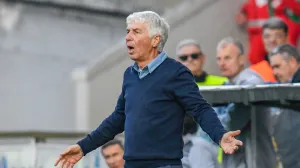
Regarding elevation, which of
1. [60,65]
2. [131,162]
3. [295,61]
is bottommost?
[131,162]

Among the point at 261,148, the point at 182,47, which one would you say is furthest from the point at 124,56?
the point at 261,148

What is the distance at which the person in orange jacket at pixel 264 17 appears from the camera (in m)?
13.4

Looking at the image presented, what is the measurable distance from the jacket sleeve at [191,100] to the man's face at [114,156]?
2658 millimetres

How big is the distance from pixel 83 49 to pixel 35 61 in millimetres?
997

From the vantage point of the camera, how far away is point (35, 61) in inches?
653

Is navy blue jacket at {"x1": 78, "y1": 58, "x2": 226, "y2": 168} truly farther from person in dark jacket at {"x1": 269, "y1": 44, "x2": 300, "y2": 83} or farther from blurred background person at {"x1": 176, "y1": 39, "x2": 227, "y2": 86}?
blurred background person at {"x1": 176, "y1": 39, "x2": 227, "y2": 86}

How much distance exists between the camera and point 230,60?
9547mm

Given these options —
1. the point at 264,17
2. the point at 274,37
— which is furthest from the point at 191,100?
the point at 264,17

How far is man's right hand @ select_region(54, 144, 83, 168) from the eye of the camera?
6734mm

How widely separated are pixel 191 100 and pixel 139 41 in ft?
1.59

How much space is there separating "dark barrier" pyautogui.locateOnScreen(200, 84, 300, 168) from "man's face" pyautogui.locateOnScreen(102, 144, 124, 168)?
4.05ft

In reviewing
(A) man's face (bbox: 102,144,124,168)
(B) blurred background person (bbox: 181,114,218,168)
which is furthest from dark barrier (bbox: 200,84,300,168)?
(A) man's face (bbox: 102,144,124,168)

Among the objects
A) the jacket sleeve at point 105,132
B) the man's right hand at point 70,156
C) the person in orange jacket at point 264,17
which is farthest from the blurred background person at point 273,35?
the man's right hand at point 70,156

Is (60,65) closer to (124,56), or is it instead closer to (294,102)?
(124,56)
